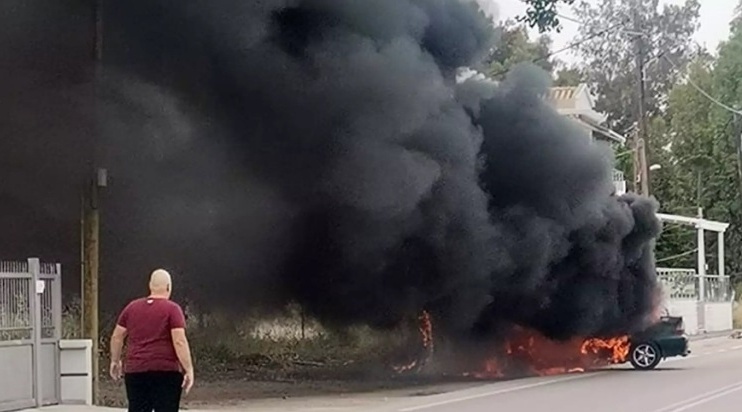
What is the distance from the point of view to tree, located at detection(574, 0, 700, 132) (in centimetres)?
7594

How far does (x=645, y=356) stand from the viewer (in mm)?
26812

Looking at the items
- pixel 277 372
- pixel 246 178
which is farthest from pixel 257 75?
pixel 277 372

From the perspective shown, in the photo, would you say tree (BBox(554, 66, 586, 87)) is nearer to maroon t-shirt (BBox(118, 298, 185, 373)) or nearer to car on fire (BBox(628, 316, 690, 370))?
car on fire (BBox(628, 316, 690, 370))

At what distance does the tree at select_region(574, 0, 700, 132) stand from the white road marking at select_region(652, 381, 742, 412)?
185 feet

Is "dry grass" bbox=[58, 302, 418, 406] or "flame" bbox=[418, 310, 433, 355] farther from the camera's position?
"flame" bbox=[418, 310, 433, 355]

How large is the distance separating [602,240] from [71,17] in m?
12.6

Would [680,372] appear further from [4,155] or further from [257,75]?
[4,155]

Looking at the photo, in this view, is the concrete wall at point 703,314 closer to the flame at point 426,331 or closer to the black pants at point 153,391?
the flame at point 426,331

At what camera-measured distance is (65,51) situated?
23.1 m

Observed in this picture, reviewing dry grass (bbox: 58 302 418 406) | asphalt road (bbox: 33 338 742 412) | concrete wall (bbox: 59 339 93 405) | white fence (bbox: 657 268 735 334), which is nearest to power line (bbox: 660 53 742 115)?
white fence (bbox: 657 268 735 334)

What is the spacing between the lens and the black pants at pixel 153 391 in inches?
400

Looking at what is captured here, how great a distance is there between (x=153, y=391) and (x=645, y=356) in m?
18.2

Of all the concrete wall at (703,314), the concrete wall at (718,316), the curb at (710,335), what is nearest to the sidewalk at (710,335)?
the curb at (710,335)

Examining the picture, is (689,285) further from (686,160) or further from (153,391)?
(153,391)
